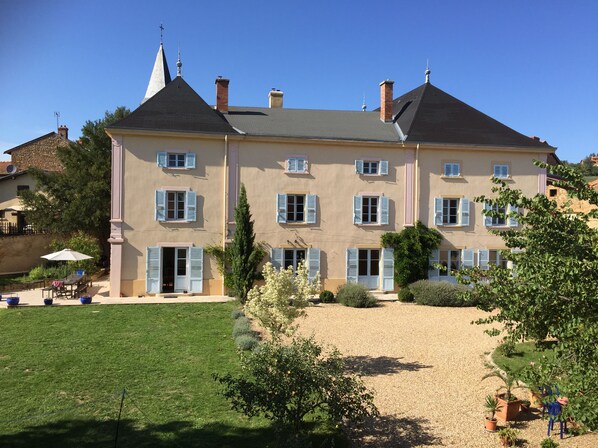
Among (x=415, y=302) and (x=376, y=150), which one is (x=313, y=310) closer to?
(x=415, y=302)

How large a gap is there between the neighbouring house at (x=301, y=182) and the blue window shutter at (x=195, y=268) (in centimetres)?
6

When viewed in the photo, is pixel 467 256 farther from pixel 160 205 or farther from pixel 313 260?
pixel 160 205

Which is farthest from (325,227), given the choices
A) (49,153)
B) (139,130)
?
(49,153)

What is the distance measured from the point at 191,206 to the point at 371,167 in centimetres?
850

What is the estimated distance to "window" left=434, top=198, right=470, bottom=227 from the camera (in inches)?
874

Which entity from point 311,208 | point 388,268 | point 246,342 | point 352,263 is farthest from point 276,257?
point 246,342

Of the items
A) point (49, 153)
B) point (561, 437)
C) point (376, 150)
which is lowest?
point (561, 437)

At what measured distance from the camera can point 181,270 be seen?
2059cm

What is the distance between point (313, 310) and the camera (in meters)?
18.0

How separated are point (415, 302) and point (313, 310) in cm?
483

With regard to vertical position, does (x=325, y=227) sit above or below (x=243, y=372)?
above

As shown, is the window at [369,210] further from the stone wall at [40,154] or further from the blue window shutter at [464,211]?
the stone wall at [40,154]

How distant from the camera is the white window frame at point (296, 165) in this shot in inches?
837

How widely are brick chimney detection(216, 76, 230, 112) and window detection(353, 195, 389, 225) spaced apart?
305 inches
